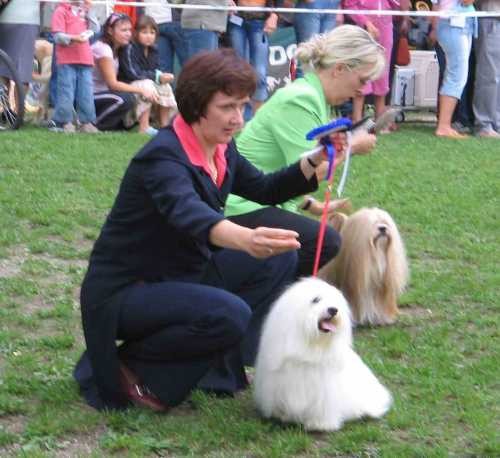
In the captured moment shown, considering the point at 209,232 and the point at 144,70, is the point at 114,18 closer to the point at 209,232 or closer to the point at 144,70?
the point at 144,70

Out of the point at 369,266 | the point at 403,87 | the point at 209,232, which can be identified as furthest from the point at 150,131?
the point at 209,232

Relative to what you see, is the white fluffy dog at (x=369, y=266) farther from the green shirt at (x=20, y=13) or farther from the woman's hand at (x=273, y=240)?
the green shirt at (x=20, y=13)

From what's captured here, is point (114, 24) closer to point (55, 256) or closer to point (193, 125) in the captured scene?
point (55, 256)

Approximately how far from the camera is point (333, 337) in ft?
11.5

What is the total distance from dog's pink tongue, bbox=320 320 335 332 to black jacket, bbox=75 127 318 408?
0.44 meters

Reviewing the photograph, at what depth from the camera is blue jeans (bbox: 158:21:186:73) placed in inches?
429

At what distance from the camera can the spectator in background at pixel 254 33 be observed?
1073 cm

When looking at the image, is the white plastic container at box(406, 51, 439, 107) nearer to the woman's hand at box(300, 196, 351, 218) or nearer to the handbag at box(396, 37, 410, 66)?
the handbag at box(396, 37, 410, 66)

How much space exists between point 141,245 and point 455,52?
7.54 meters

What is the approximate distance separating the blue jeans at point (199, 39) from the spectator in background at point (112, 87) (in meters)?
0.63

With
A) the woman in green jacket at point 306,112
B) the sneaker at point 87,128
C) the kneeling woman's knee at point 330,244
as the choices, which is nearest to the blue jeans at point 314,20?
the sneaker at point 87,128

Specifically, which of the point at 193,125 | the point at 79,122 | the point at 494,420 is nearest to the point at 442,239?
the point at 494,420

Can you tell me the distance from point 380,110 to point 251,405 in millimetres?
7683

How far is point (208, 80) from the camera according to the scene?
11.7 feet
